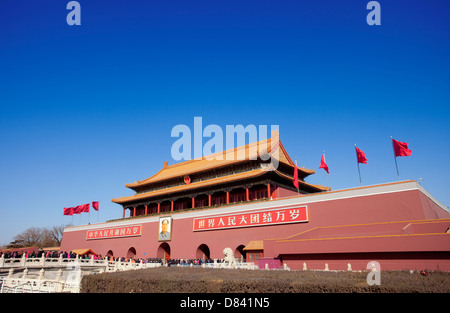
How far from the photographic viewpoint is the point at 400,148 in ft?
58.3

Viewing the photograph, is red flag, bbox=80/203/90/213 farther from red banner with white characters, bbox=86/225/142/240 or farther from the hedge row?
the hedge row

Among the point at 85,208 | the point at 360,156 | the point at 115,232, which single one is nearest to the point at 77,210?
the point at 85,208

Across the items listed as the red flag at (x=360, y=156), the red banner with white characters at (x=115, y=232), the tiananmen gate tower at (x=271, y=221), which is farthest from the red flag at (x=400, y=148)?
the red banner with white characters at (x=115, y=232)

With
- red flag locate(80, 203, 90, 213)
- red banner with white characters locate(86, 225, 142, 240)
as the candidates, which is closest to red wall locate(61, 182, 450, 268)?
red banner with white characters locate(86, 225, 142, 240)

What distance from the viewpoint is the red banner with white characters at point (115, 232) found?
30.4 meters

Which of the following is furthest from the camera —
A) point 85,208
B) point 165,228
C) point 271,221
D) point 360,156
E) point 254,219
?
point 85,208

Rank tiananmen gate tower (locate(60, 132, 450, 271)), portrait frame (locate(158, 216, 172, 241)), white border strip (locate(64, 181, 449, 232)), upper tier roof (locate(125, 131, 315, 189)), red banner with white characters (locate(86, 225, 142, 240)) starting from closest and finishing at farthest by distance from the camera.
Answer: tiananmen gate tower (locate(60, 132, 450, 271)) → white border strip (locate(64, 181, 449, 232)) → upper tier roof (locate(125, 131, 315, 189)) → portrait frame (locate(158, 216, 172, 241)) → red banner with white characters (locate(86, 225, 142, 240))

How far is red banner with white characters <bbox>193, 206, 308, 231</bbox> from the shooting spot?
19984 millimetres

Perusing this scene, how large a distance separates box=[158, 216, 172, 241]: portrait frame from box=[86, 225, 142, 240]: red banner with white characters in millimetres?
3089

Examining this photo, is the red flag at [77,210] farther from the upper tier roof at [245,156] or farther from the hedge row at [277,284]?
the hedge row at [277,284]

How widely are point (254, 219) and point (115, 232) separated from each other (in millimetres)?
17670

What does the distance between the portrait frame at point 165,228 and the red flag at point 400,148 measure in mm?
18684

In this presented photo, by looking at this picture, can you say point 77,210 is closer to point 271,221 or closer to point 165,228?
point 165,228

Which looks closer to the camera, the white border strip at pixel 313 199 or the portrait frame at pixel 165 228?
the white border strip at pixel 313 199
